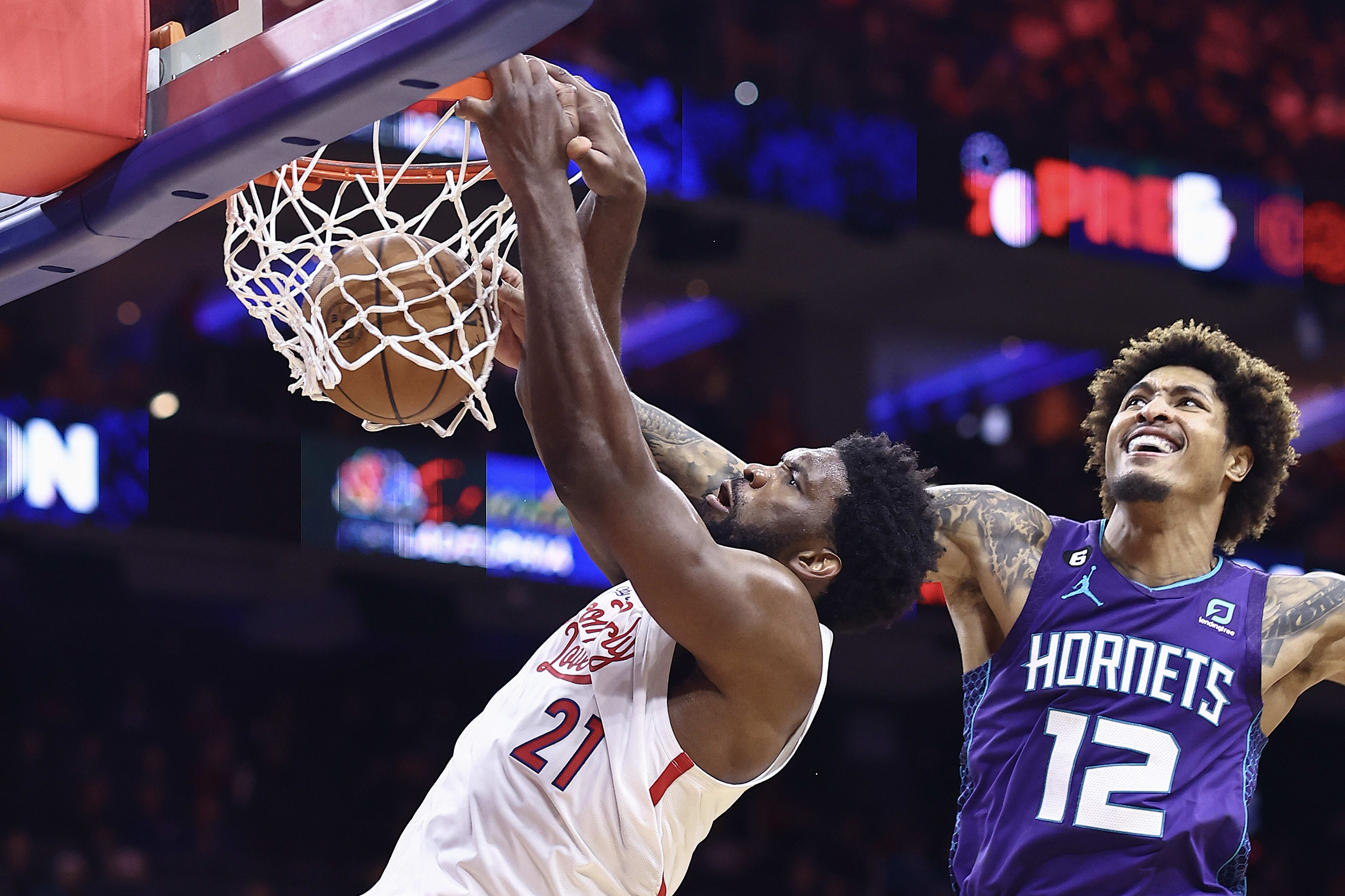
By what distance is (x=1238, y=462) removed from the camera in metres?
3.87

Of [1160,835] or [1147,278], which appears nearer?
[1160,835]

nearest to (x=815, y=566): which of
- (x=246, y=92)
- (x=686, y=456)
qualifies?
(x=686, y=456)

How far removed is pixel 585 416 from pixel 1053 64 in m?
11.0

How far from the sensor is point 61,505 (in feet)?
29.1

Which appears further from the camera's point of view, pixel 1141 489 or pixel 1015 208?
pixel 1015 208

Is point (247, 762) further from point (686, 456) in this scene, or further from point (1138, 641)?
point (1138, 641)

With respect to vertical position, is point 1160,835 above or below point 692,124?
below

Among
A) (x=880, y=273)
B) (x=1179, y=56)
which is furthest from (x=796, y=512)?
(x=1179, y=56)

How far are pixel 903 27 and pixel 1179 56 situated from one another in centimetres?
243

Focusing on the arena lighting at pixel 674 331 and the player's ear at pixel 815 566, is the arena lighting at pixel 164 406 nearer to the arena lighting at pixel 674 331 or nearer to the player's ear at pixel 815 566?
the arena lighting at pixel 674 331

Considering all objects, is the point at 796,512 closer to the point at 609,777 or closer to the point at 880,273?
the point at 609,777

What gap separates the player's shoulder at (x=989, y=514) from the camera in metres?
3.75

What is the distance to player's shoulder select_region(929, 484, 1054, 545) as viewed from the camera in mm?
3748

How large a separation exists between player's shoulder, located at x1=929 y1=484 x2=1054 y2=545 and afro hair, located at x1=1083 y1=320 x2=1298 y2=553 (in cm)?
19
